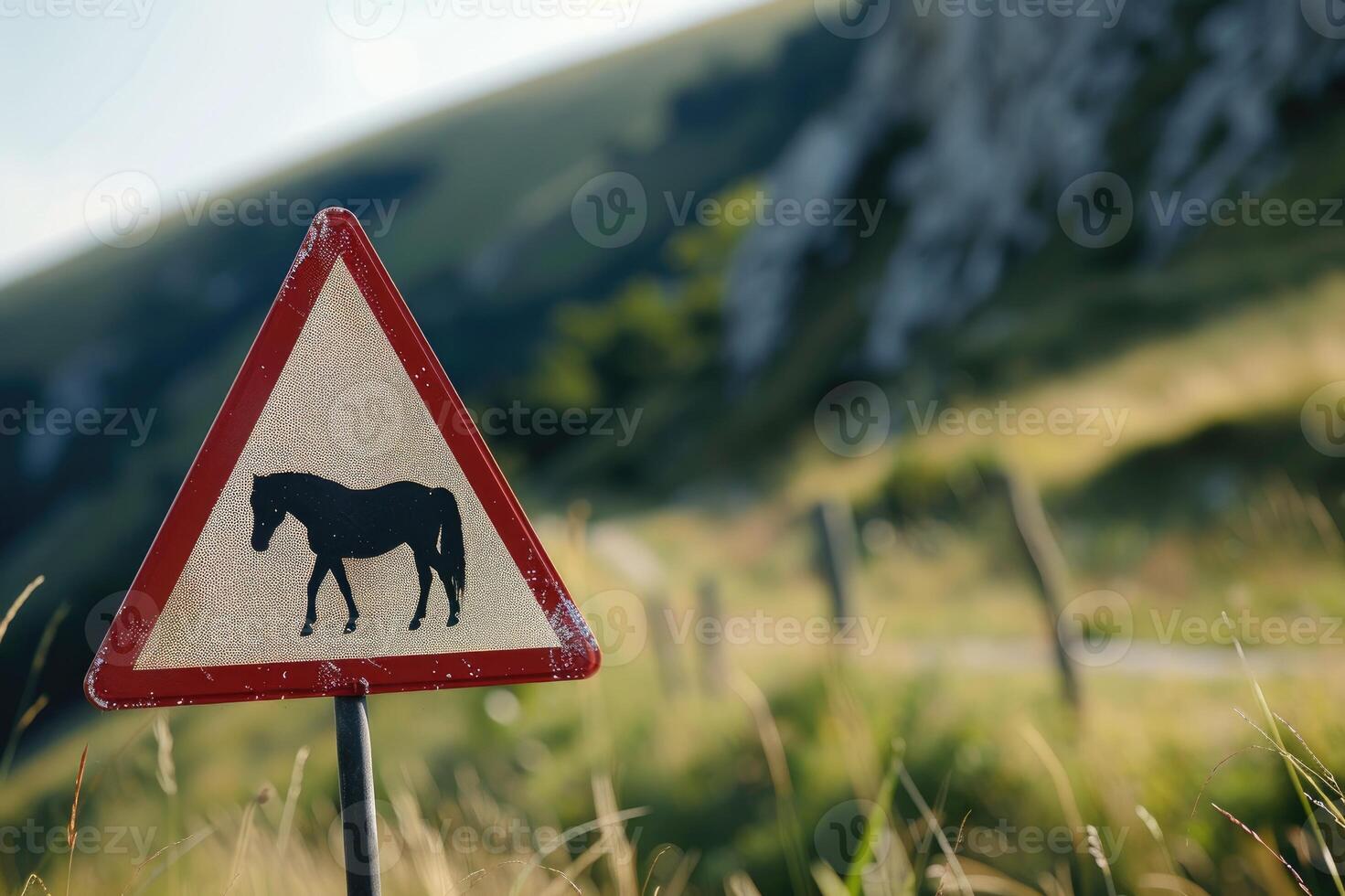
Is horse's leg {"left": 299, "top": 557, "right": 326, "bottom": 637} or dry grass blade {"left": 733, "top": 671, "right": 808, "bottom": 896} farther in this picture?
dry grass blade {"left": 733, "top": 671, "right": 808, "bottom": 896}

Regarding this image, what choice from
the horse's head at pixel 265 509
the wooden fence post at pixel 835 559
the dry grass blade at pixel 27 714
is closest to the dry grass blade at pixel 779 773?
the horse's head at pixel 265 509

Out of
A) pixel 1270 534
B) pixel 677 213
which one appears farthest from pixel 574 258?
pixel 1270 534

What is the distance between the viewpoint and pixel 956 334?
75.3 feet

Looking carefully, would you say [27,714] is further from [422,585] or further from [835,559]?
[835,559]

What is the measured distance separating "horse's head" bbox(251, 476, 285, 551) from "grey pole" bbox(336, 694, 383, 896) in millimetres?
309

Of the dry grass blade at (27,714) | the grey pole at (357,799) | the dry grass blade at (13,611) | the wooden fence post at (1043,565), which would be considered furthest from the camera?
the wooden fence post at (1043,565)

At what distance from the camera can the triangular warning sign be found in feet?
5.23

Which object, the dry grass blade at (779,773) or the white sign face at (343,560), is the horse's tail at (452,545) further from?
the dry grass blade at (779,773)

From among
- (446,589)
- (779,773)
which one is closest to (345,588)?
(446,589)

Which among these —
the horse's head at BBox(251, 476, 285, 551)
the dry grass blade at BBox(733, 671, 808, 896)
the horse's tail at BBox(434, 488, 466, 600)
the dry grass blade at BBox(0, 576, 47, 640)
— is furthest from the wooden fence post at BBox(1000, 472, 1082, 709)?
the dry grass blade at BBox(0, 576, 47, 640)

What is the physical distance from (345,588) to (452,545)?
0.64 feet

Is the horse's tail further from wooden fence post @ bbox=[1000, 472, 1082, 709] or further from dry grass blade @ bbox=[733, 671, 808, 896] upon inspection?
wooden fence post @ bbox=[1000, 472, 1082, 709]

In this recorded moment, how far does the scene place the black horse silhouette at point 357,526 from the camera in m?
1.61

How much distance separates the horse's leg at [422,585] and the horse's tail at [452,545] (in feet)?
0.10
